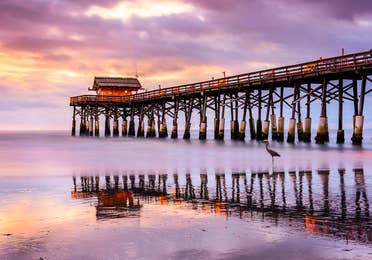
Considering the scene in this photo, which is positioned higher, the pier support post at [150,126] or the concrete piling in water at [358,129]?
the pier support post at [150,126]

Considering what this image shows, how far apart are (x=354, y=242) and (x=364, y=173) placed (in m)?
10.2

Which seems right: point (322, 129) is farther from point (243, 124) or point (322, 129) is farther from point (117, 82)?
point (117, 82)

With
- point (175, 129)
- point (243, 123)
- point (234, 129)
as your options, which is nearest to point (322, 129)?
point (243, 123)

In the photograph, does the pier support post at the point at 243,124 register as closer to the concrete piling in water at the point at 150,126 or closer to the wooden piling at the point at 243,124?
the wooden piling at the point at 243,124

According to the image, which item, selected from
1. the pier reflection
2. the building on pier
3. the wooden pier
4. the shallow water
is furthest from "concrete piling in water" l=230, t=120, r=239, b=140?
the building on pier

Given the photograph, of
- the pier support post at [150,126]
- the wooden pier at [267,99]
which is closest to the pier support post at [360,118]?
the wooden pier at [267,99]

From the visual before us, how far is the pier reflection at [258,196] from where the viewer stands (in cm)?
841

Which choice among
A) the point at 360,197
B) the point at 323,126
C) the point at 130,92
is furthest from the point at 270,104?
the point at 130,92

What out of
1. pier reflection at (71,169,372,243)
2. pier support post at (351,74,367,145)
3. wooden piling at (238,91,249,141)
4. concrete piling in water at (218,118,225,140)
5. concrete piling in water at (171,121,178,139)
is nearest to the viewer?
pier reflection at (71,169,372,243)

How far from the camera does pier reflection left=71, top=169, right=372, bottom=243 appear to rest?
841cm

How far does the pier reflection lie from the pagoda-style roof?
6075 cm

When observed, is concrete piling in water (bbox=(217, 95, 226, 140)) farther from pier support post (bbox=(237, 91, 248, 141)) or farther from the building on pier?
the building on pier

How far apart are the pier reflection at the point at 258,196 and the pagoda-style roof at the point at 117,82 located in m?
60.8

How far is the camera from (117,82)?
7769 centimetres
